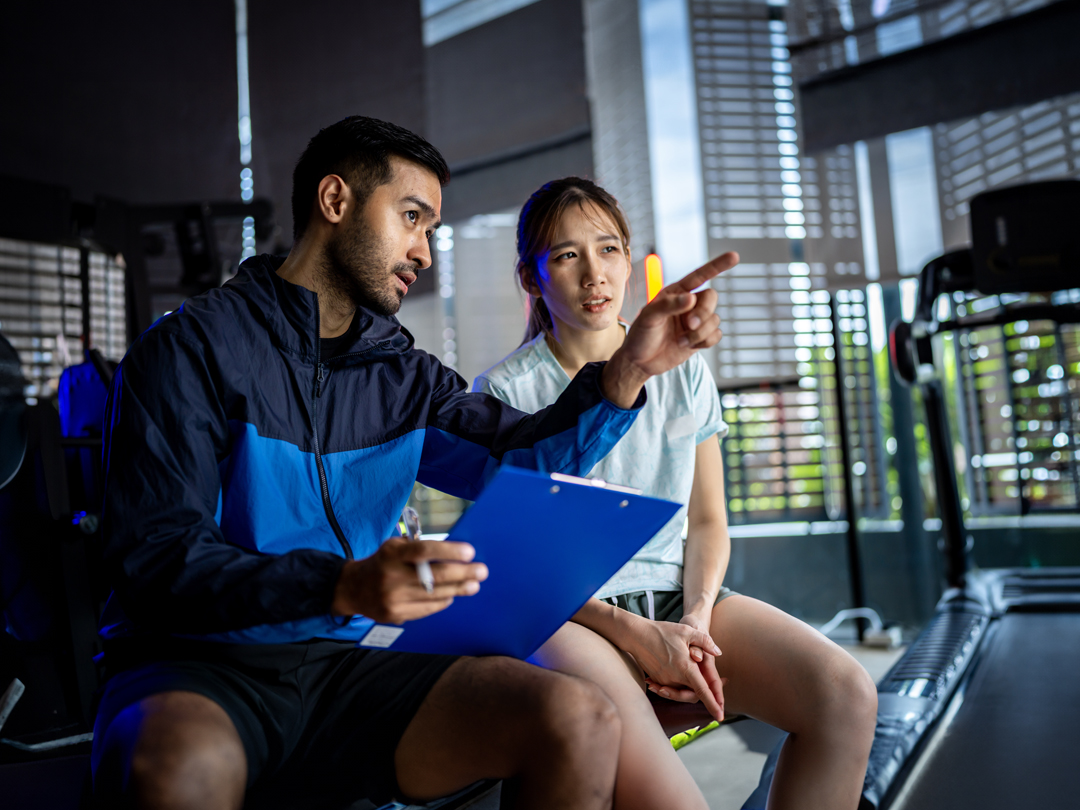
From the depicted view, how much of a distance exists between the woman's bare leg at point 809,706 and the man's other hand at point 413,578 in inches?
23.6

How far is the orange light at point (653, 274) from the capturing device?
3.19m

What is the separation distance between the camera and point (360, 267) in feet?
3.80

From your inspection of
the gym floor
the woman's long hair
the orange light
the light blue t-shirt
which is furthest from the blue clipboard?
the orange light

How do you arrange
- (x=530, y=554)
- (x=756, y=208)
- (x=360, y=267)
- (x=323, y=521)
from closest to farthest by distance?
(x=530, y=554) → (x=323, y=521) → (x=360, y=267) → (x=756, y=208)

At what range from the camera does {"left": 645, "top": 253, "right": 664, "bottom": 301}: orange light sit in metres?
3.19

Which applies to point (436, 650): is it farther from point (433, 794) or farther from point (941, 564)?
point (941, 564)

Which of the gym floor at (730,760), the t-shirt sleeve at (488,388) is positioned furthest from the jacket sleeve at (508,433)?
the gym floor at (730,760)

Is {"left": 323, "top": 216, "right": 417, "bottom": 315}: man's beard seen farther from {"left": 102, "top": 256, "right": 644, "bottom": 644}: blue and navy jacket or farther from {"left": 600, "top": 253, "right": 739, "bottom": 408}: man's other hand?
{"left": 600, "top": 253, "right": 739, "bottom": 408}: man's other hand

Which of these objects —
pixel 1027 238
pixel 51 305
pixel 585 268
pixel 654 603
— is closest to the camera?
pixel 654 603

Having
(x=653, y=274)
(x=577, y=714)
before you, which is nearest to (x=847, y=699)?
(x=577, y=714)

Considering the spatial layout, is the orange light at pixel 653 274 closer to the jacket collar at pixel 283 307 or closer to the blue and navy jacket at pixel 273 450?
the blue and navy jacket at pixel 273 450

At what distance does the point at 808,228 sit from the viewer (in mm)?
3732

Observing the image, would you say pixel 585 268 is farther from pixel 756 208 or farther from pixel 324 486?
pixel 756 208

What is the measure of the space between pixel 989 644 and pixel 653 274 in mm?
1678
